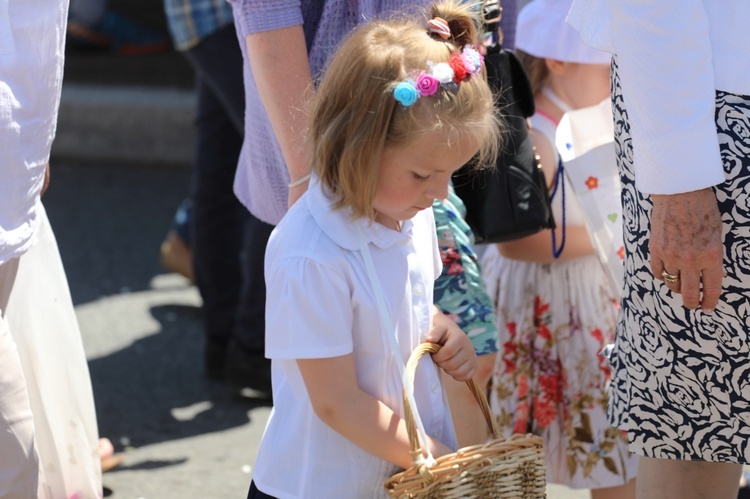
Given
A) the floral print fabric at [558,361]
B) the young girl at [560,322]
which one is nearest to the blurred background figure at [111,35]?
the young girl at [560,322]

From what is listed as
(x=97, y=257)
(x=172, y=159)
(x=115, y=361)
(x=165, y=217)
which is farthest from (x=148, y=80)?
(x=115, y=361)

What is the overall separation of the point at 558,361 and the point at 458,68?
1287mm

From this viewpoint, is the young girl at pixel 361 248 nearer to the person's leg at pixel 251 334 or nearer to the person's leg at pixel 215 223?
the person's leg at pixel 251 334

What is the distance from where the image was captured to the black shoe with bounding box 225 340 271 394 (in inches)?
150

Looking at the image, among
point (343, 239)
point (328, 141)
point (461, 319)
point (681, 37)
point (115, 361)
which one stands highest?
point (681, 37)

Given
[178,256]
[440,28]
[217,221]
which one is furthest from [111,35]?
[440,28]

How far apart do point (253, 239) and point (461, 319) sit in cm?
155

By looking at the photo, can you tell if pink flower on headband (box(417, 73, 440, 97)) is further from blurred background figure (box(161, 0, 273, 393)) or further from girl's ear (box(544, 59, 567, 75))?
blurred background figure (box(161, 0, 273, 393))

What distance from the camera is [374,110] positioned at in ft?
5.74

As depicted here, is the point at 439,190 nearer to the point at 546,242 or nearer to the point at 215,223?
the point at 546,242

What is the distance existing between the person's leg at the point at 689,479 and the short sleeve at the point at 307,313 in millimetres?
699

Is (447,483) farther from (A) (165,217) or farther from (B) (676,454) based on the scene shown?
(A) (165,217)

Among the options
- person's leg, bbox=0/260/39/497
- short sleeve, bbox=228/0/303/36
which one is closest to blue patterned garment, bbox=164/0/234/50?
short sleeve, bbox=228/0/303/36

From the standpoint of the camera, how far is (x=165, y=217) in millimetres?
5918
